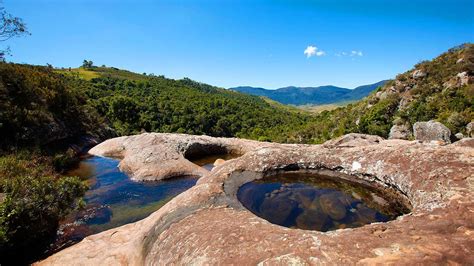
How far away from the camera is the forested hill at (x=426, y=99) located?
34281 millimetres

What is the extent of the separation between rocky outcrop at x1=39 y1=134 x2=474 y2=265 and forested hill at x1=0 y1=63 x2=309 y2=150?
50.2ft

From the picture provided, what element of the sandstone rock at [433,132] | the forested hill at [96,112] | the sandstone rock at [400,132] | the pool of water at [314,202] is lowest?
the sandstone rock at [400,132]

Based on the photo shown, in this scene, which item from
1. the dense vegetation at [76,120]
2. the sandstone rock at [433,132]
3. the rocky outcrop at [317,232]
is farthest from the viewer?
the sandstone rock at [433,132]

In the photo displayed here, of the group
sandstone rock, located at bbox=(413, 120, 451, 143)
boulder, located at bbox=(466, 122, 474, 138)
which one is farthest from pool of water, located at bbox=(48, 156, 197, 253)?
boulder, located at bbox=(466, 122, 474, 138)

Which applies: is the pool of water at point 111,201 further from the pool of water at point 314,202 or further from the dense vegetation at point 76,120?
the pool of water at point 314,202

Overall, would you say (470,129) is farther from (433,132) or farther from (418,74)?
(418,74)

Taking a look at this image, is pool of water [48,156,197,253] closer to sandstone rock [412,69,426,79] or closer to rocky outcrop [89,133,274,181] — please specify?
rocky outcrop [89,133,274,181]

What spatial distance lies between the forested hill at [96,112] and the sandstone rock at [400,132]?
27.8 metres

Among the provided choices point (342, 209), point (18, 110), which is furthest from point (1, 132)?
point (342, 209)

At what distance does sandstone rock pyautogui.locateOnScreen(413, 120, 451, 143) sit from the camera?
18253mm

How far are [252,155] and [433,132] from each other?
15.8 metres

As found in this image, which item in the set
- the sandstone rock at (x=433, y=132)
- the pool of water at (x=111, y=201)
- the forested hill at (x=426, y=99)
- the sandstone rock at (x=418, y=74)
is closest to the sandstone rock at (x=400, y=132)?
the forested hill at (x=426, y=99)

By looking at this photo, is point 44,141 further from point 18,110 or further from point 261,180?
point 261,180

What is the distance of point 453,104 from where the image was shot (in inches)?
1394
